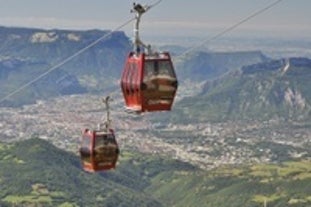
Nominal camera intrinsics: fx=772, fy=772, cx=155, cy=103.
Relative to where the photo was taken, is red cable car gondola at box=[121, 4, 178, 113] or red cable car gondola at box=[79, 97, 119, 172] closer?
red cable car gondola at box=[121, 4, 178, 113]

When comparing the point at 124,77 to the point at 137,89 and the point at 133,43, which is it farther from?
the point at 133,43

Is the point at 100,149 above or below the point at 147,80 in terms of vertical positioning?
below

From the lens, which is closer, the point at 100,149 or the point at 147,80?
the point at 147,80

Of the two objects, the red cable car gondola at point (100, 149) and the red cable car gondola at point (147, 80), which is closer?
the red cable car gondola at point (147, 80)

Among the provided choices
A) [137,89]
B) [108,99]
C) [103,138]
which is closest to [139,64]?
[137,89]

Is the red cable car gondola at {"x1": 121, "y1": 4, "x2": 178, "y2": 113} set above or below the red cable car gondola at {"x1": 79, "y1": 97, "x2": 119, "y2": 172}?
above

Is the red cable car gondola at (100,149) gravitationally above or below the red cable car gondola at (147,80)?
below
